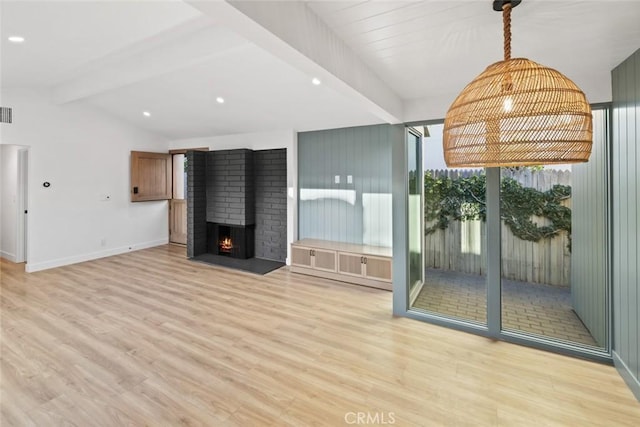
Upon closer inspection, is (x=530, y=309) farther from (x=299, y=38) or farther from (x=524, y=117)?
(x=299, y=38)

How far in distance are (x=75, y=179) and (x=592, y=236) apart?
24.7 ft

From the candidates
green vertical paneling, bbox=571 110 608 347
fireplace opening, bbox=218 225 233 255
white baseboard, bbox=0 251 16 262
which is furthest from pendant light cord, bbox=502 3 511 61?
white baseboard, bbox=0 251 16 262

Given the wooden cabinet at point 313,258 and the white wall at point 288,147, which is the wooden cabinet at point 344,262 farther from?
the white wall at point 288,147

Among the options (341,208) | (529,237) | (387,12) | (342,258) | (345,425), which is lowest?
(345,425)

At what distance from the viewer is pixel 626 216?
2213mm

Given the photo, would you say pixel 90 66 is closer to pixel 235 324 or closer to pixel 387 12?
pixel 235 324

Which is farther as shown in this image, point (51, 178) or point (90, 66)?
point (51, 178)

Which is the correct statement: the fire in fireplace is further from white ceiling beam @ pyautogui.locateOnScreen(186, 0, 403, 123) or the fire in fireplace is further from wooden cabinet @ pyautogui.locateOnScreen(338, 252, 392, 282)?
white ceiling beam @ pyautogui.locateOnScreen(186, 0, 403, 123)

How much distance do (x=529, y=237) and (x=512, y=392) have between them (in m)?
1.38

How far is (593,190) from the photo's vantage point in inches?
106

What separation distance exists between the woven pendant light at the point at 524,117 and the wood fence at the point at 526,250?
1.89 metres

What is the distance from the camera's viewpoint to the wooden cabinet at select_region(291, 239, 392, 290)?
4.32m

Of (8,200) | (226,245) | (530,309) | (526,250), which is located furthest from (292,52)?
(8,200)

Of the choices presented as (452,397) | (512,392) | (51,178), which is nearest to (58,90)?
(51,178)
